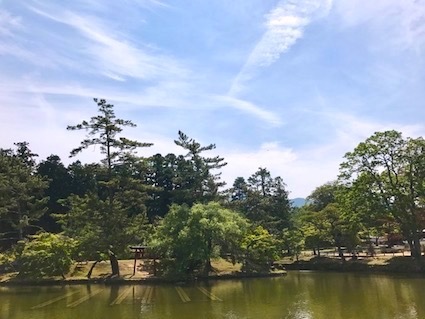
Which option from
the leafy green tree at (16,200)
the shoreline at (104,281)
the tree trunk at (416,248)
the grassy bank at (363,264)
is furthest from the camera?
the leafy green tree at (16,200)

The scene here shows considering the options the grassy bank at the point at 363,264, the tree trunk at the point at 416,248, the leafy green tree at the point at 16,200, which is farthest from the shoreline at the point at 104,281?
the tree trunk at the point at 416,248

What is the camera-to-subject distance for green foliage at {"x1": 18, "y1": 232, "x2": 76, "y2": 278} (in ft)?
109

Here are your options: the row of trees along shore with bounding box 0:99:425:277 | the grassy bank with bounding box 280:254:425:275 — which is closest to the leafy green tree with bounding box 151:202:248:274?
the row of trees along shore with bounding box 0:99:425:277

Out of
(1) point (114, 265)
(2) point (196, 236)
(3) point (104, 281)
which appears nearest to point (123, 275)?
(1) point (114, 265)

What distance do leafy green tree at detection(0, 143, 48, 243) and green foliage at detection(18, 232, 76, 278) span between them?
8625mm

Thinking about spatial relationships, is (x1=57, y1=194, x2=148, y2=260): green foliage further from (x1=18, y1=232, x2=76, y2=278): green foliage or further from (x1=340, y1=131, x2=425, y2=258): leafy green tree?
(x1=340, y1=131, x2=425, y2=258): leafy green tree

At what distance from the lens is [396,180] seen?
37125 millimetres

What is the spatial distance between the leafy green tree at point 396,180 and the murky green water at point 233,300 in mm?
6826

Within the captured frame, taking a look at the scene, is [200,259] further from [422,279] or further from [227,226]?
[422,279]

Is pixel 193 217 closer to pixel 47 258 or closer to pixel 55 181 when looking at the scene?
pixel 47 258

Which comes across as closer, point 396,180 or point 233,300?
point 233,300

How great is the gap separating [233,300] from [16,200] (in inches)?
1219

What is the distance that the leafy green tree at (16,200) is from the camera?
42.1 m

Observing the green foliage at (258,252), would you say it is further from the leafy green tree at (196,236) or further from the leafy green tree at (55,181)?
the leafy green tree at (55,181)
